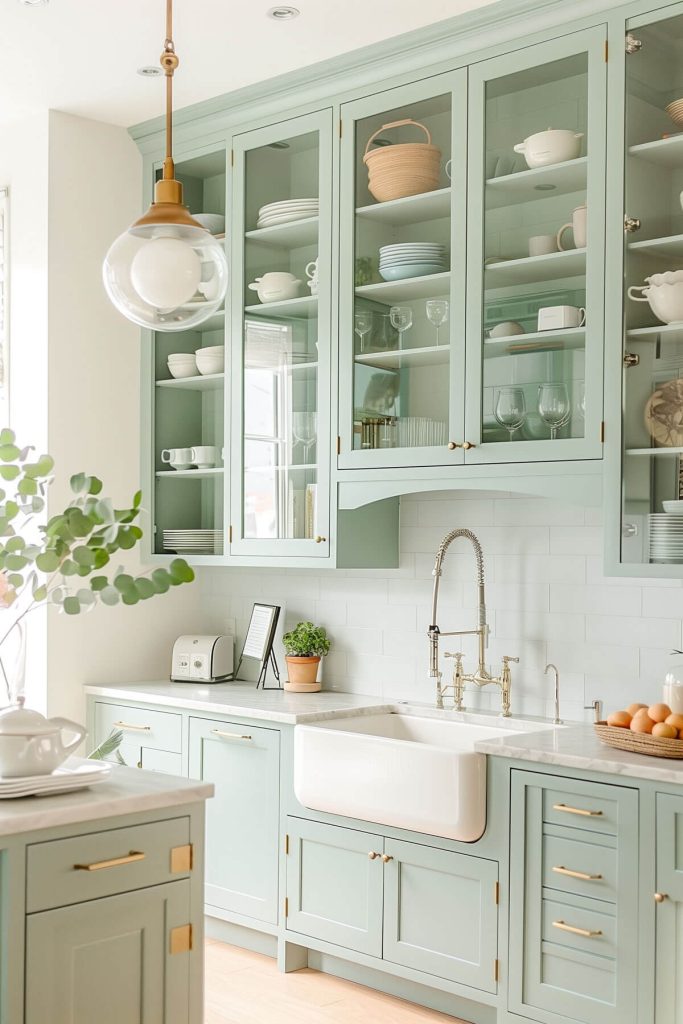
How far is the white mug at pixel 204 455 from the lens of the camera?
4527 millimetres

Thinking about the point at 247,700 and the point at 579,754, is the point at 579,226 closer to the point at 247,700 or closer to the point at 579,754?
the point at 579,754

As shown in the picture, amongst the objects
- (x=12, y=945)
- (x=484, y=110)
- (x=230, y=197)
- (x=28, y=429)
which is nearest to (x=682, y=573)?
(x=484, y=110)

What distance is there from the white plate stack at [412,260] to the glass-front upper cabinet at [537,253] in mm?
137

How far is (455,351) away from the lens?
3.64m

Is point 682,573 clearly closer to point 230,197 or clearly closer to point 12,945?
point 12,945

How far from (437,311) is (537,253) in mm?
415

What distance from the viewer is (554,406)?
3398 mm

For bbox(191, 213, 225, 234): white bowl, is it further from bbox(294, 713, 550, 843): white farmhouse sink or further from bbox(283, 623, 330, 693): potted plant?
bbox(294, 713, 550, 843): white farmhouse sink

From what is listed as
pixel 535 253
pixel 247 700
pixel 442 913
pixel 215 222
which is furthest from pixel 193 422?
pixel 442 913

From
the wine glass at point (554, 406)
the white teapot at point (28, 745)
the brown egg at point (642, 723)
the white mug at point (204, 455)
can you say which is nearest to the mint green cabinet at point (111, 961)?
the white teapot at point (28, 745)

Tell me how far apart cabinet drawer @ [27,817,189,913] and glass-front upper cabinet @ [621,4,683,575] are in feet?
5.03

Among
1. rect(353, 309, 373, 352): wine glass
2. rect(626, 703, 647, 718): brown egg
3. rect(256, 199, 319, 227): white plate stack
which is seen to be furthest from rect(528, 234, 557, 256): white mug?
rect(626, 703, 647, 718): brown egg

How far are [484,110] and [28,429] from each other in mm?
2156

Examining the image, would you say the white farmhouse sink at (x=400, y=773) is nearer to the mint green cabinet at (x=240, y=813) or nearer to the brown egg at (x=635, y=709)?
the mint green cabinet at (x=240, y=813)
